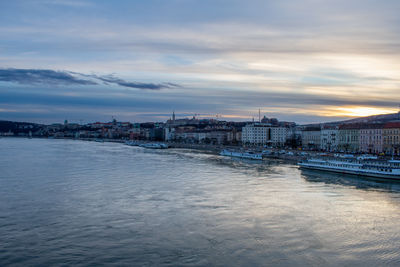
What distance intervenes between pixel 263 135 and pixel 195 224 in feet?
164

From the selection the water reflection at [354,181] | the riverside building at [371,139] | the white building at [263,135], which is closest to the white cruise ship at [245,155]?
the riverside building at [371,139]

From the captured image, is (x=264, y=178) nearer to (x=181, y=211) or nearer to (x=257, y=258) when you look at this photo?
(x=181, y=211)

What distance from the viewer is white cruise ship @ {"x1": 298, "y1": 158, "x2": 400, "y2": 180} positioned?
19.7 m

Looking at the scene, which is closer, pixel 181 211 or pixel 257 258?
pixel 257 258

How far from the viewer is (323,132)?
4706cm

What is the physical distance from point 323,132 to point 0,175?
120 feet

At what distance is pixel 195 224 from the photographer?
32.0 feet

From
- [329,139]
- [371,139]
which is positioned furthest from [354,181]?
[329,139]

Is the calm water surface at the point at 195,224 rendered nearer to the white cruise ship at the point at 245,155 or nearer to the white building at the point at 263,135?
the white cruise ship at the point at 245,155

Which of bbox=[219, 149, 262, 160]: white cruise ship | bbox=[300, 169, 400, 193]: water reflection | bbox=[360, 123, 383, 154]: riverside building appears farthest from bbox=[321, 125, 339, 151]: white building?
bbox=[300, 169, 400, 193]: water reflection

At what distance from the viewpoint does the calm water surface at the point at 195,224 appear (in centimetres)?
773

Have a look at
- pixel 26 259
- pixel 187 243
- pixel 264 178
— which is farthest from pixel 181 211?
pixel 264 178

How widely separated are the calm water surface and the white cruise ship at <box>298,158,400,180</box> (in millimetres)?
3278

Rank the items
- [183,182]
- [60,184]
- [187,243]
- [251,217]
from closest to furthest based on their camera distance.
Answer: [187,243], [251,217], [60,184], [183,182]
